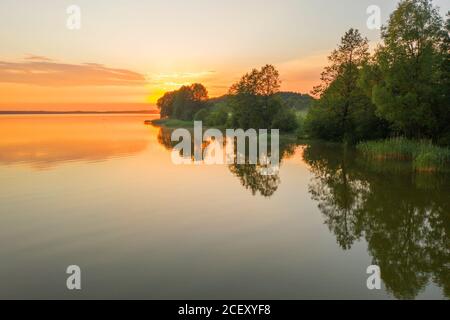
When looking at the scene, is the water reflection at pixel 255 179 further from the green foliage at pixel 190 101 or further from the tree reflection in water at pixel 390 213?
the green foliage at pixel 190 101

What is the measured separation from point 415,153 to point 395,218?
1994cm

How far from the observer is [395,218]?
658 inches

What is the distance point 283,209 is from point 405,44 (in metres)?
29.1

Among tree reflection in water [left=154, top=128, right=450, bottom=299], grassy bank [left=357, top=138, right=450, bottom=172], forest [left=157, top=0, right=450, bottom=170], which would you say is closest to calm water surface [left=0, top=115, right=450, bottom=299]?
tree reflection in water [left=154, top=128, right=450, bottom=299]

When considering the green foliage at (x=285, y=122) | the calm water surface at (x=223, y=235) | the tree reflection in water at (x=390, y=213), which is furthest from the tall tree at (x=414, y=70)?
the green foliage at (x=285, y=122)

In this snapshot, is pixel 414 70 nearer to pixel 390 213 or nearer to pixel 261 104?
pixel 390 213

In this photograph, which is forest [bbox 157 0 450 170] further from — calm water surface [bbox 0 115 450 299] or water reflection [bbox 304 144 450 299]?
calm water surface [bbox 0 115 450 299]

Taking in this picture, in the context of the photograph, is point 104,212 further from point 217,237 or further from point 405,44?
point 405,44

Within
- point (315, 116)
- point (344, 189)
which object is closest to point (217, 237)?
point (344, 189)

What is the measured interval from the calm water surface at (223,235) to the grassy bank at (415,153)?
104 inches

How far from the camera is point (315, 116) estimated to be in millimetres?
56812

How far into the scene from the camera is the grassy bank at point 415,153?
29359 millimetres

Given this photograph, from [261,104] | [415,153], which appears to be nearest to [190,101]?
[261,104]

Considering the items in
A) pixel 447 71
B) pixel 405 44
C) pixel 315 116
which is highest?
pixel 405 44
